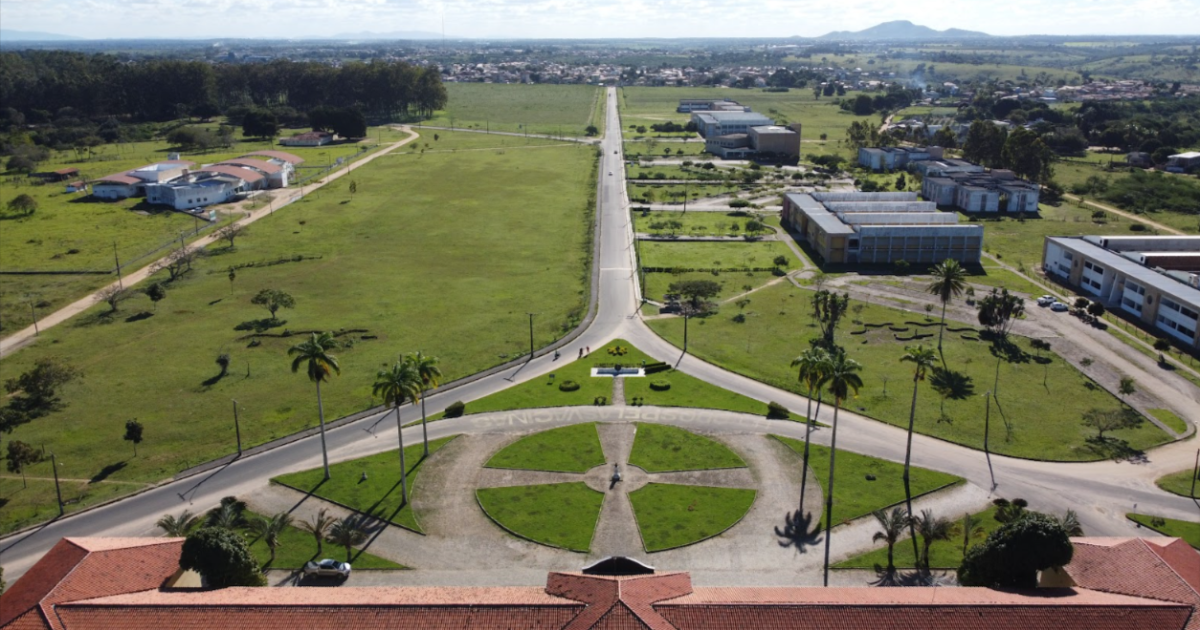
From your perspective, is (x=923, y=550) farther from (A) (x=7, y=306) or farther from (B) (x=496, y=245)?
(A) (x=7, y=306)

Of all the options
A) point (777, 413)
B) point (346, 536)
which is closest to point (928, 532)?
point (777, 413)

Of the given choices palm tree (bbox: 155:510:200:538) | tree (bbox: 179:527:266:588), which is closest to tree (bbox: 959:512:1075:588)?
tree (bbox: 179:527:266:588)

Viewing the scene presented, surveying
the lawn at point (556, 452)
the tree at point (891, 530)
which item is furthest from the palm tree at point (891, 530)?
the lawn at point (556, 452)

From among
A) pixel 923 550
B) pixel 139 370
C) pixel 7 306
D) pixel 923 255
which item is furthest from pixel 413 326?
pixel 923 255

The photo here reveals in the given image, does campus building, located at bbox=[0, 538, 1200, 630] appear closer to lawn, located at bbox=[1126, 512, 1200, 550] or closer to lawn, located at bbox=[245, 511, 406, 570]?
lawn, located at bbox=[245, 511, 406, 570]

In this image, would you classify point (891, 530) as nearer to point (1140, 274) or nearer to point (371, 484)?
point (371, 484)

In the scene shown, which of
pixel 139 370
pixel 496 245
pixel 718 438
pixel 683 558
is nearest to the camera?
pixel 683 558
